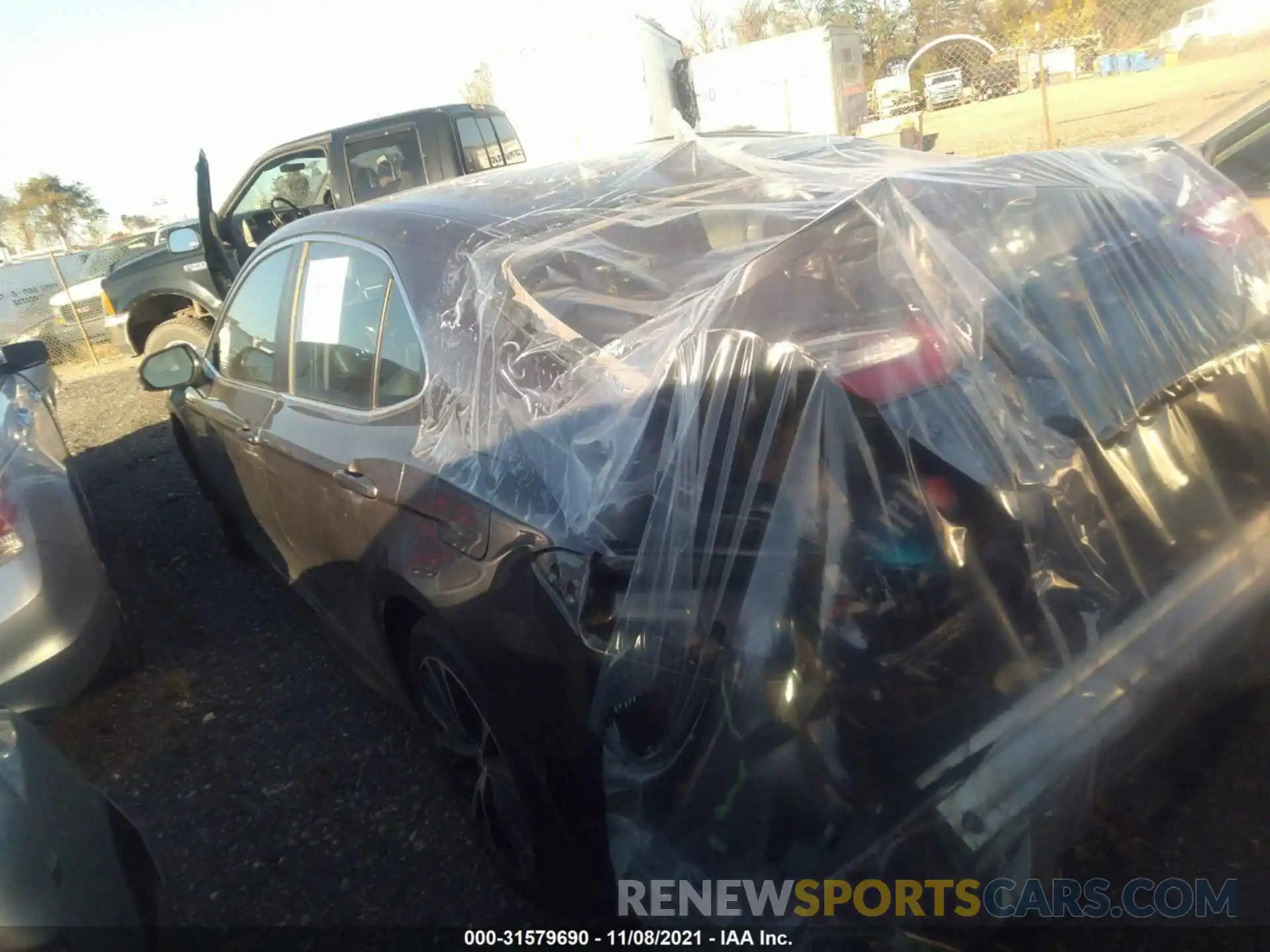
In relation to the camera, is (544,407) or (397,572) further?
(397,572)

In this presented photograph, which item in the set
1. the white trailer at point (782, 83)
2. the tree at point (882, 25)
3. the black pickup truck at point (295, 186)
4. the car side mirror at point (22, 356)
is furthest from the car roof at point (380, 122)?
the tree at point (882, 25)

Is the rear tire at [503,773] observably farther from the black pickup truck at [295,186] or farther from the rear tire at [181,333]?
the rear tire at [181,333]

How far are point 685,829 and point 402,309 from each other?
1.50m

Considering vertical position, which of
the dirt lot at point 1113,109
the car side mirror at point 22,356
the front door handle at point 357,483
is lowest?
the dirt lot at point 1113,109

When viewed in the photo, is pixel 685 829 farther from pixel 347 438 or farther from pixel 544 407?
pixel 347 438

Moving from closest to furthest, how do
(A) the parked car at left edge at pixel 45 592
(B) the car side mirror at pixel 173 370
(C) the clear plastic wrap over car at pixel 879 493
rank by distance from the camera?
(C) the clear plastic wrap over car at pixel 879 493
(A) the parked car at left edge at pixel 45 592
(B) the car side mirror at pixel 173 370

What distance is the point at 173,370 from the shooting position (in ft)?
12.8

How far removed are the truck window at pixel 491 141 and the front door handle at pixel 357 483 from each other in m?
5.82

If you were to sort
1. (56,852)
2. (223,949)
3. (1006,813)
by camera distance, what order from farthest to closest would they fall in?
(223,949) < (56,852) < (1006,813)

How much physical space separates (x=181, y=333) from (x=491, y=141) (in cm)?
333

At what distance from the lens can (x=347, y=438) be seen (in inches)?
105

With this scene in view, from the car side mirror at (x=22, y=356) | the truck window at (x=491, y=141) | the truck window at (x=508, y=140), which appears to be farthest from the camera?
the truck window at (x=508, y=140)

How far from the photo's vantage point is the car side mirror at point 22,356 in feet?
14.8

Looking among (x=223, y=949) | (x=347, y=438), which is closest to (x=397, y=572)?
(x=347, y=438)
